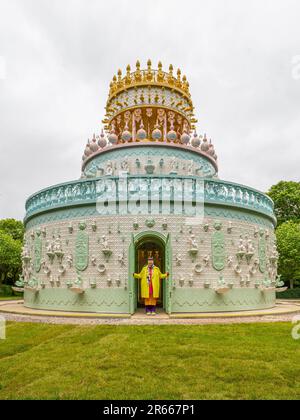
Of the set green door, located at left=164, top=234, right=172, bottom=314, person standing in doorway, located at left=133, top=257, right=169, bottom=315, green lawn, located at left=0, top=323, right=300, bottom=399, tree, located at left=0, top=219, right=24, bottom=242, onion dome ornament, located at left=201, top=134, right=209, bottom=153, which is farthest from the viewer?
tree, located at left=0, top=219, right=24, bottom=242

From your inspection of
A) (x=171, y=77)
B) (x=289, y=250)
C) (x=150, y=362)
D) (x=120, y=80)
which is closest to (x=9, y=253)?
(x=120, y=80)

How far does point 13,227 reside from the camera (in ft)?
140

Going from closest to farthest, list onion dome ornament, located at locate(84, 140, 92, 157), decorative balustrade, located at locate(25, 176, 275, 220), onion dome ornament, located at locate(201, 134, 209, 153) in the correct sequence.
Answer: decorative balustrade, located at locate(25, 176, 275, 220), onion dome ornament, located at locate(201, 134, 209, 153), onion dome ornament, located at locate(84, 140, 92, 157)

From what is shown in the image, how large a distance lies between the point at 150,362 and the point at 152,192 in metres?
8.38

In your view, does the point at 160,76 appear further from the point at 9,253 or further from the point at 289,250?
the point at 9,253

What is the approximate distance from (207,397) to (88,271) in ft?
32.5

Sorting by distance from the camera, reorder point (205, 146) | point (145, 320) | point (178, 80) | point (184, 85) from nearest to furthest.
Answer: point (145, 320) → point (205, 146) → point (178, 80) → point (184, 85)

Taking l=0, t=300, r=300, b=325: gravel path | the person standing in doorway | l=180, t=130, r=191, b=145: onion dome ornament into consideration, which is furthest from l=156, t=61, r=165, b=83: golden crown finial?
l=0, t=300, r=300, b=325: gravel path

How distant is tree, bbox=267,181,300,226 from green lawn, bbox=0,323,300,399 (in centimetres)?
2794

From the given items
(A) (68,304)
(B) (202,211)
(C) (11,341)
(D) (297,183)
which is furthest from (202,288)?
(D) (297,183)

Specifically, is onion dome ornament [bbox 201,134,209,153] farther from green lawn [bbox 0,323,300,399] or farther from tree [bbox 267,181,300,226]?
tree [bbox 267,181,300,226]

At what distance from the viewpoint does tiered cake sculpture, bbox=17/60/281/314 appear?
47.1 feet

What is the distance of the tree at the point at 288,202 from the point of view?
3659 cm

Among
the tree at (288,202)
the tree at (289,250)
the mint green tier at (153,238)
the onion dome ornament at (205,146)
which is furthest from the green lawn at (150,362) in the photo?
the tree at (288,202)
